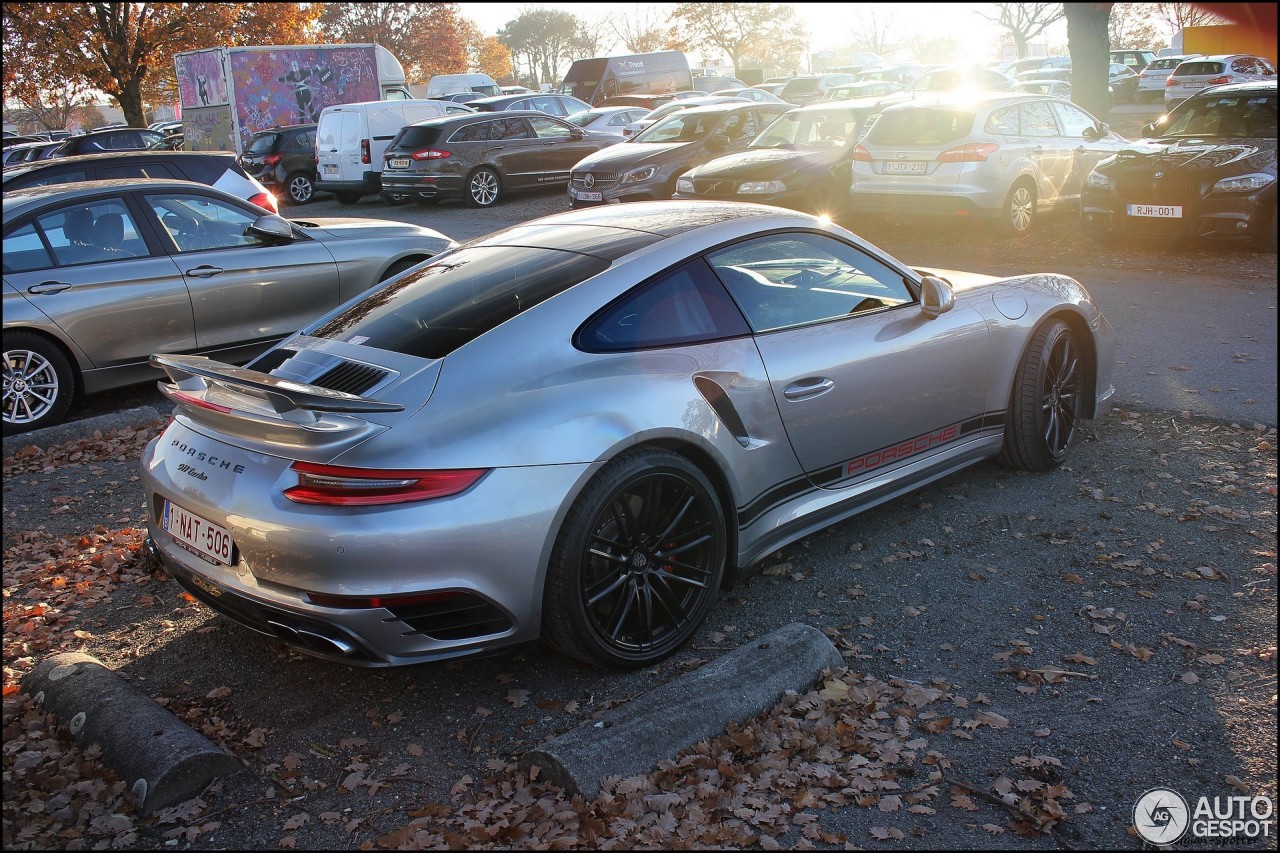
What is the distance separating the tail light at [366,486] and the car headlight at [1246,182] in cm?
976

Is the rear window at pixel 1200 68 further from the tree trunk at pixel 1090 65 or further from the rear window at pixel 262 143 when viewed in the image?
the rear window at pixel 262 143

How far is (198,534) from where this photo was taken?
3.55m

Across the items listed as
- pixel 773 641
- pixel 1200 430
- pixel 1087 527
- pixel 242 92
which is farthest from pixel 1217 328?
pixel 242 92

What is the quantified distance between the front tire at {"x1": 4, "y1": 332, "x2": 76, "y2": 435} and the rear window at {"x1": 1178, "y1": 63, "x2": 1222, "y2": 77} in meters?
31.0

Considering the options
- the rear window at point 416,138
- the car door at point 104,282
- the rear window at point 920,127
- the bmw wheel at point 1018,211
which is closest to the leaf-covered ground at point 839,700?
the car door at point 104,282

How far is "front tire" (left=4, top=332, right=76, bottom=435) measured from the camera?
7047 mm

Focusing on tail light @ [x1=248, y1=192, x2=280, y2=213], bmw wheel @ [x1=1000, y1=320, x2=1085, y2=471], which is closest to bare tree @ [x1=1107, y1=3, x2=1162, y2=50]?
tail light @ [x1=248, y1=192, x2=280, y2=213]

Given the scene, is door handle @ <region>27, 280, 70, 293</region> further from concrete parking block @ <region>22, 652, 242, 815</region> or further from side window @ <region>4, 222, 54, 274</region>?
concrete parking block @ <region>22, 652, 242, 815</region>

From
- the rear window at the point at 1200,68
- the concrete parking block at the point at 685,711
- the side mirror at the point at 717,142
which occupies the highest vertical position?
the rear window at the point at 1200,68

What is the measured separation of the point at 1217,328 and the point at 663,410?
6.46 metres

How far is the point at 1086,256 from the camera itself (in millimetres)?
11781

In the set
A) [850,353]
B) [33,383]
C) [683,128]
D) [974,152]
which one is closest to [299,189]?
[683,128]

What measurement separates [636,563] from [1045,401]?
2.71m

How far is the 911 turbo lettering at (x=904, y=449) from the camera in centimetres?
452
